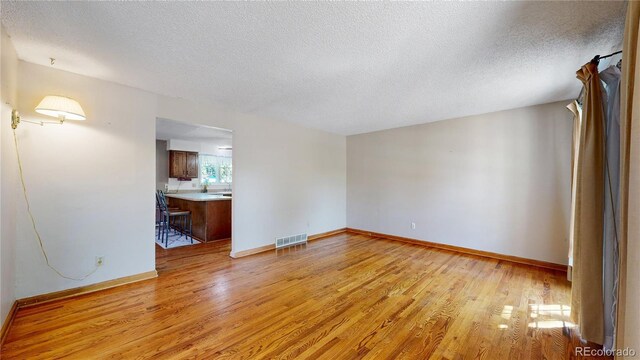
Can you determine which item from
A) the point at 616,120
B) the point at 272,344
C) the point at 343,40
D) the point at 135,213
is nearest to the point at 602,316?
the point at 616,120

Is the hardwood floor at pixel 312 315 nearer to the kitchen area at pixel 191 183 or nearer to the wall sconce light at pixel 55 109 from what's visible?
the kitchen area at pixel 191 183

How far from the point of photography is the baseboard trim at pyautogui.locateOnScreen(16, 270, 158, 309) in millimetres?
2423

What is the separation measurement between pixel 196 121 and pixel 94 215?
1.69 metres

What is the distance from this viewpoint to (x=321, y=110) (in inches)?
160

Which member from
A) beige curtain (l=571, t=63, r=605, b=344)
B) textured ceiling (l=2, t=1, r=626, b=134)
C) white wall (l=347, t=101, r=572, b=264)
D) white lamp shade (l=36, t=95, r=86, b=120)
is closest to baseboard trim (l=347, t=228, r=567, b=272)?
white wall (l=347, t=101, r=572, b=264)

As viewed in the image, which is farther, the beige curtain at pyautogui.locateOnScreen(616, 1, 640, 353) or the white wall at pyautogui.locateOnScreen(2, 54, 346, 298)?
the white wall at pyautogui.locateOnScreen(2, 54, 346, 298)

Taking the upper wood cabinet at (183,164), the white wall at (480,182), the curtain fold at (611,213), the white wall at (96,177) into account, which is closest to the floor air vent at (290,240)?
the white wall at (96,177)

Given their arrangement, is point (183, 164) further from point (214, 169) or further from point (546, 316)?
point (546, 316)

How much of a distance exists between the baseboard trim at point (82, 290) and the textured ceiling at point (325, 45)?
2.37 metres

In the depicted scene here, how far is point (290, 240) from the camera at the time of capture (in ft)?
16.0

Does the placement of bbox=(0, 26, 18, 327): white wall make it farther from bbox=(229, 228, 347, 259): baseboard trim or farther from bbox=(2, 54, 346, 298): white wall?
bbox=(229, 228, 347, 259): baseboard trim

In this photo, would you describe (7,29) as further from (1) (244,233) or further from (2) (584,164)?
(2) (584,164)

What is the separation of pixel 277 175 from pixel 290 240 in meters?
1.33

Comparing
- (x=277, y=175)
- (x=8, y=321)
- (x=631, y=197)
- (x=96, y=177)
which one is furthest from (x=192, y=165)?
(x=631, y=197)
